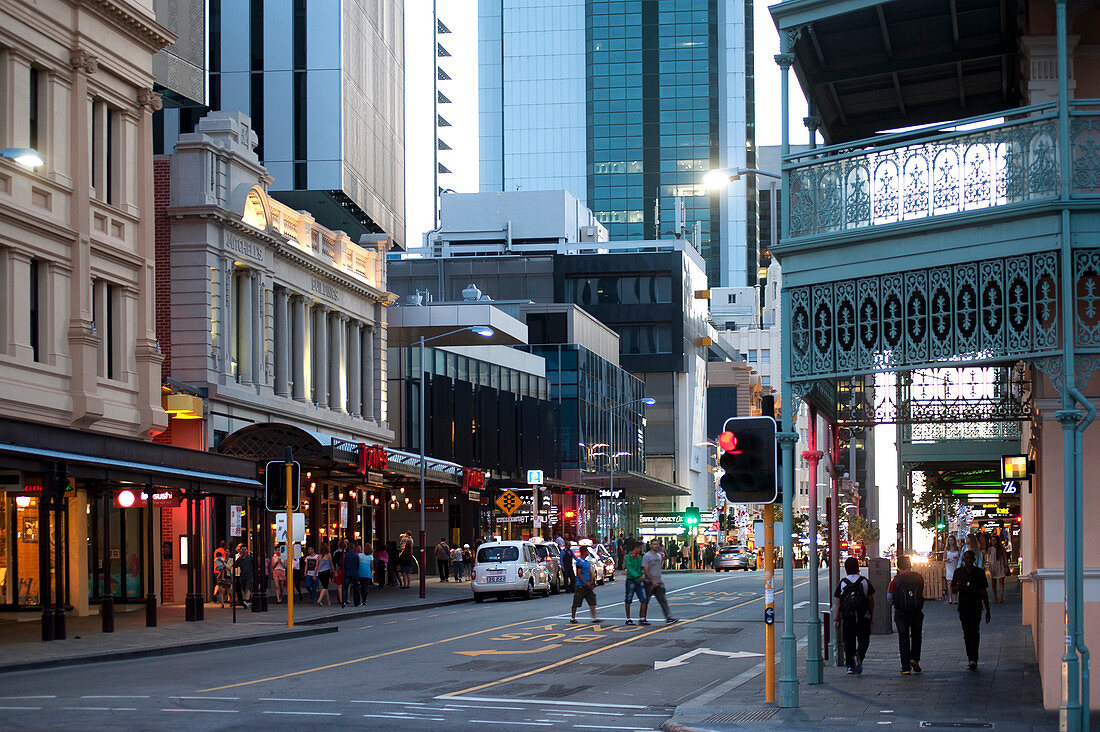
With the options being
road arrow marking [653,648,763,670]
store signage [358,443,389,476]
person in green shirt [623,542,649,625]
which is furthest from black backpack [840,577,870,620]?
store signage [358,443,389,476]

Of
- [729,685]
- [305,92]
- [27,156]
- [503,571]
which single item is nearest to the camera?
[729,685]

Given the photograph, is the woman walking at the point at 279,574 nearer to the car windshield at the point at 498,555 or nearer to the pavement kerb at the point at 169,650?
the car windshield at the point at 498,555

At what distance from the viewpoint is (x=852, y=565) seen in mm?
20844

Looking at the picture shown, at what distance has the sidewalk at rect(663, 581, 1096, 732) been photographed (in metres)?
15.1

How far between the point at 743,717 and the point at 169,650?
12747mm

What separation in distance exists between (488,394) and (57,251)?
38.6m

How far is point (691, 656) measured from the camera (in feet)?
78.8

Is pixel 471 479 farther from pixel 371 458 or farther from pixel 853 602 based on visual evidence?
pixel 853 602

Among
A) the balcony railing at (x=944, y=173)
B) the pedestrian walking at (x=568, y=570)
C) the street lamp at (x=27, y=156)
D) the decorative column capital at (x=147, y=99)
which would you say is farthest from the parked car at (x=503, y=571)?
the balcony railing at (x=944, y=173)

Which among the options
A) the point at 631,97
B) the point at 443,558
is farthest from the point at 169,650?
the point at 631,97

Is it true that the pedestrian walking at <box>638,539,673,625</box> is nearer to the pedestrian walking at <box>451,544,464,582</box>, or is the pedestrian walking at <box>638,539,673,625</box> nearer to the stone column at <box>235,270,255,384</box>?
the stone column at <box>235,270,255,384</box>

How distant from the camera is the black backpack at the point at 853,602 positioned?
20.6 meters

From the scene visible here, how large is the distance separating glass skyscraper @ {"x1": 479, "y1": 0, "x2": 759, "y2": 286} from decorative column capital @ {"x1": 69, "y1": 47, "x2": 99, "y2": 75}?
159 metres

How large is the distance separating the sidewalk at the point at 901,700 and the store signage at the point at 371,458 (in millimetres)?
21257
